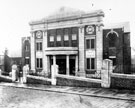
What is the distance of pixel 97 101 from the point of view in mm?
10672

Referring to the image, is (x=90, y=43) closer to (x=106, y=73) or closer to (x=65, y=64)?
(x=65, y=64)

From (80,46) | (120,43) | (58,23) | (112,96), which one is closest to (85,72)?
(80,46)

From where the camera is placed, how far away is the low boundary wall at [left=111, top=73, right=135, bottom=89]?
42.8 feet

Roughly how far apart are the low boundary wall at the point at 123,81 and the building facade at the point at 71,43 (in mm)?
8358

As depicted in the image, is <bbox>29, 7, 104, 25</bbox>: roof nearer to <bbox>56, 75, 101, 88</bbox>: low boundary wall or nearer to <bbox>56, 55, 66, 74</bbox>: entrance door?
<bbox>56, 55, 66, 74</bbox>: entrance door

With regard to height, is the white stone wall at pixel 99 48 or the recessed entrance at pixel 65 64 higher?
the white stone wall at pixel 99 48

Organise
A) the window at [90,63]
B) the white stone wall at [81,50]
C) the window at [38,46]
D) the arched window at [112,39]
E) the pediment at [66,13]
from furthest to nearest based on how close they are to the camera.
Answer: the window at [38,46], the pediment at [66,13], the white stone wall at [81,50], the window at [90,63], the arched window at [112,39]

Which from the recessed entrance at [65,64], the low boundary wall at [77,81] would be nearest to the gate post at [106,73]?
the low boundary wall at [77,81]

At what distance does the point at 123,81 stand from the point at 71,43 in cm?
1306

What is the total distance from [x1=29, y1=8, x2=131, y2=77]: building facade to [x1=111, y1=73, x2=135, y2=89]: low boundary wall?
8358 millimetres

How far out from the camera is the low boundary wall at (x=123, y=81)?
42.8 ft

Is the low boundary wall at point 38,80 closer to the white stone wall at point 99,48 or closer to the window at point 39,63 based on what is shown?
the window at point 39,63

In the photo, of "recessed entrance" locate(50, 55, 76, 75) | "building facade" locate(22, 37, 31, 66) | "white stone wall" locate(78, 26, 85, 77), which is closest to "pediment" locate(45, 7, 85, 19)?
"white stone wall" locate(78, 26, 85, 77)

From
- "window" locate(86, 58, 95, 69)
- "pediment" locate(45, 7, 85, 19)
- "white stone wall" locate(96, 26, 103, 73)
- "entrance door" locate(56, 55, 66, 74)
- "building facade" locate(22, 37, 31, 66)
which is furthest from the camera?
"building facade" locate(22, 37, 31, 66)
